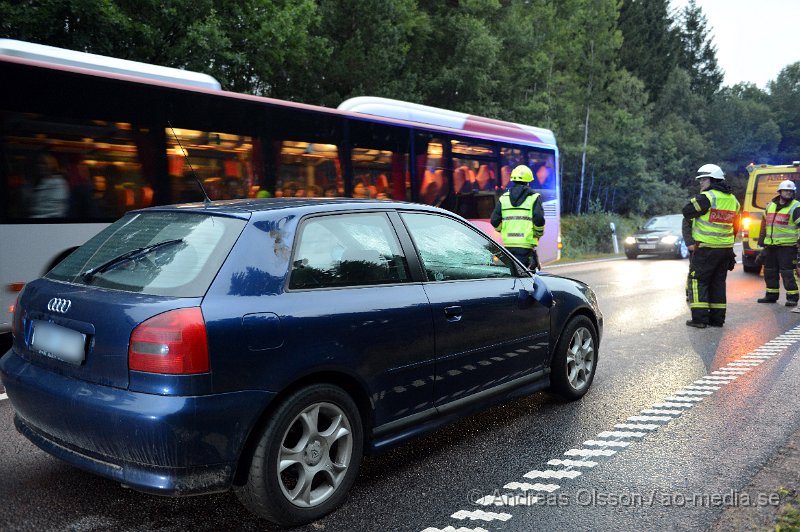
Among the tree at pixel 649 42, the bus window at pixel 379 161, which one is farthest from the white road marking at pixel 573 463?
the tree at pixel 649 42

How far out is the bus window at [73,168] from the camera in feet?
22.7

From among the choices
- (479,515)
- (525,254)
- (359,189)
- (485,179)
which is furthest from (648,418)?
(485,179)

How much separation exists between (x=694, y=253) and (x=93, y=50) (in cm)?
1297

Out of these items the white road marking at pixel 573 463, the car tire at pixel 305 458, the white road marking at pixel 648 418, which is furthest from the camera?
the white road marking at pixel 648 418

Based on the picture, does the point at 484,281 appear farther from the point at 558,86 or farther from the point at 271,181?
the point at 558,86

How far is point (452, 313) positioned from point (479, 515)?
111 cm

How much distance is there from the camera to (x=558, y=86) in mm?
34594

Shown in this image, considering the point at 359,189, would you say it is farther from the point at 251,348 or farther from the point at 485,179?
the point at 251,348

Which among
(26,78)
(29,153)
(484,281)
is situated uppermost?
(26,78)

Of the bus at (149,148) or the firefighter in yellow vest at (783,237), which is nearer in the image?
the bus at (149,148)

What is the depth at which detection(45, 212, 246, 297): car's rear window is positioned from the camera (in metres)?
2.99

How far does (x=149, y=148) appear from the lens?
8.09m

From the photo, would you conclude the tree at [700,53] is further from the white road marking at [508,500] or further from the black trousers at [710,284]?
the white road marking at [508,500]

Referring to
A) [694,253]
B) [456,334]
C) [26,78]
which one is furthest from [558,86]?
[456,334]
